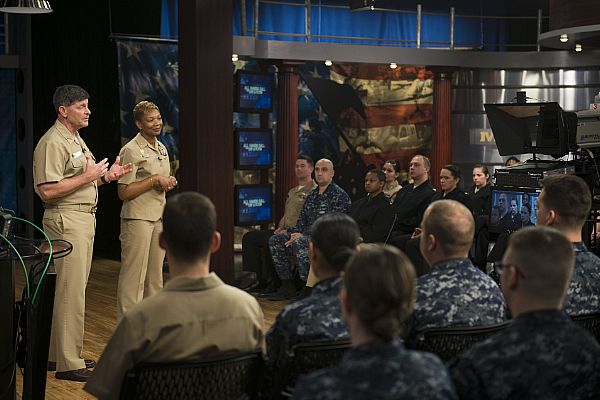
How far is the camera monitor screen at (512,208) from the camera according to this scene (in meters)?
6.13

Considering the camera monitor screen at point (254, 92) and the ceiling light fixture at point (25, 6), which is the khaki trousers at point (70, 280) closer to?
the ceiling light fixture at point (25, 6)

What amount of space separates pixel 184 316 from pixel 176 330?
4 centimetres

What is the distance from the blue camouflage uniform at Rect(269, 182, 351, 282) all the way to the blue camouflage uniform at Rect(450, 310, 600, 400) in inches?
222

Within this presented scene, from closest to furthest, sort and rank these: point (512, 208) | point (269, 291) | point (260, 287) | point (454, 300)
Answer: point (454, 300)
point (512, 208)
point (269, 291)
point (260, 287)

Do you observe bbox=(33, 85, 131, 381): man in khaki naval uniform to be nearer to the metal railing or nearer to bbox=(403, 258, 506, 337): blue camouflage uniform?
bbox=(403, 258, 506, 337): blue camouflage uniform

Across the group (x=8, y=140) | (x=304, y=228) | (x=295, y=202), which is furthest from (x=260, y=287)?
(x=8, y=140)

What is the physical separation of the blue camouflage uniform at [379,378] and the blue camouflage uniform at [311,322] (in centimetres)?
81

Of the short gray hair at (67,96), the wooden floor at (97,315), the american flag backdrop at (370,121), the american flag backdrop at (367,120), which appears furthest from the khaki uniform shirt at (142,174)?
the american flag backdrop at (370,121)

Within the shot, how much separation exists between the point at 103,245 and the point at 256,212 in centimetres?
211

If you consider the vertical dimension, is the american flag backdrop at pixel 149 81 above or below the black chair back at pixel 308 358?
above

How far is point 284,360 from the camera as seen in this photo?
2562mm

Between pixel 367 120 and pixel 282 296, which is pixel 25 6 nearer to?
pixel 282 296

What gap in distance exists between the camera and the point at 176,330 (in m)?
2.56

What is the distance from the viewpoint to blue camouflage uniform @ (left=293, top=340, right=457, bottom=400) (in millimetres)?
1803
